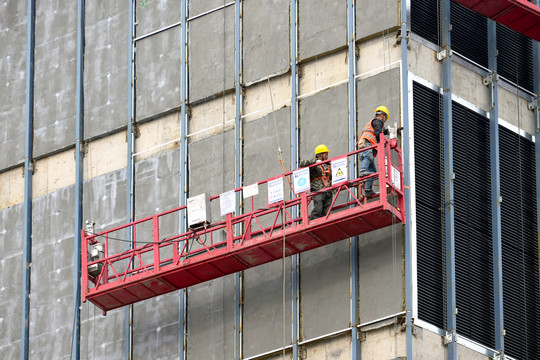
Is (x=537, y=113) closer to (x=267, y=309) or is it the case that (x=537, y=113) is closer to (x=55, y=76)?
(x=267, y=309)

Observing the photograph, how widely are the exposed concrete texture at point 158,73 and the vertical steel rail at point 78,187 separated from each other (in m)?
2.44

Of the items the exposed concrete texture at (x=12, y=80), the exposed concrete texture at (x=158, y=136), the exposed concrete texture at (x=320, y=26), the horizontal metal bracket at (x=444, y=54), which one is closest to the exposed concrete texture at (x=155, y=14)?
the exposed concrete texture at (x=158, y=136)

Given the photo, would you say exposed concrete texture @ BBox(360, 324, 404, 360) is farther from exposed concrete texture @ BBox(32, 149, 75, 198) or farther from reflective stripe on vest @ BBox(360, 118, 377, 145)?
exposed concrete texture @ BBox(32, 149, 75, 198)

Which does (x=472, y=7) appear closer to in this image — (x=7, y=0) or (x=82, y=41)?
(x=82, y=41)

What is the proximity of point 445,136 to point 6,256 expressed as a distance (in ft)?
54.6

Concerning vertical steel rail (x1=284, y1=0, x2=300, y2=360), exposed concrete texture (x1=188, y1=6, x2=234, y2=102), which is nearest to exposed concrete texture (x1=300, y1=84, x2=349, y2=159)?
vertical steel rail (x1=284, y1=0, x2=300, y2=360)

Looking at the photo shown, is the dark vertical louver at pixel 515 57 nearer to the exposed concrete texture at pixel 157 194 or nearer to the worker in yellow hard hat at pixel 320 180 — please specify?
the worker in yellow hard hat at pixel 320 180

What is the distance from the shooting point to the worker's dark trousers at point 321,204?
48031 mm

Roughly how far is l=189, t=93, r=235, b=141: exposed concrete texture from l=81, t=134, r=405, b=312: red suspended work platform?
2741 mm

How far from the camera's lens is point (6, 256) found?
187 feet

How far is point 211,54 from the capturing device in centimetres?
5397

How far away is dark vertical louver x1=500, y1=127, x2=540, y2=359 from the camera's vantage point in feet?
163

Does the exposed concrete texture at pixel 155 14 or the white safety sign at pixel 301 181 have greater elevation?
the exposed concrete texture at pixel 155 14

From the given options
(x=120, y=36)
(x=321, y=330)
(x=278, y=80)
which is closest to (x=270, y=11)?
(x=278, y=80)
